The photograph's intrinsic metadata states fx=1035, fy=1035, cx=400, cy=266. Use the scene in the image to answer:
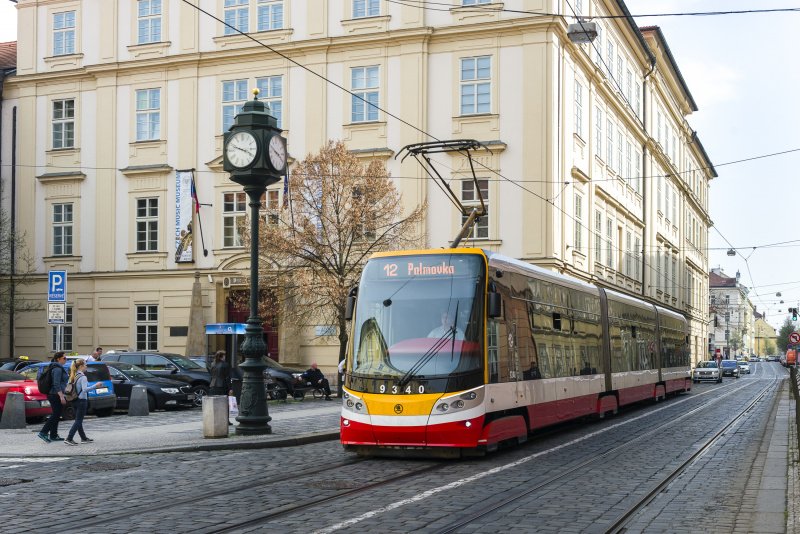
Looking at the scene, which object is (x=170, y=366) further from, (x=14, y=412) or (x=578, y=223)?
(x=578, y=223)

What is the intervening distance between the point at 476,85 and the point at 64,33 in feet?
64.2

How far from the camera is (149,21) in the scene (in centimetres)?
4531

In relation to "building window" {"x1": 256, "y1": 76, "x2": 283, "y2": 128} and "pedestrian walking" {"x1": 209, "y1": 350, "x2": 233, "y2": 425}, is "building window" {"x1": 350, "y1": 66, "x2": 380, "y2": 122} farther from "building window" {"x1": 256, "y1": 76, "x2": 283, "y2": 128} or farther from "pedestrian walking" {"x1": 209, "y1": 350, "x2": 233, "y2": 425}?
"pedestrian walking" {"x1": 209, "y1": 350, "x2": 233, "y2": 425}

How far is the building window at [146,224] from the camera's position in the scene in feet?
147

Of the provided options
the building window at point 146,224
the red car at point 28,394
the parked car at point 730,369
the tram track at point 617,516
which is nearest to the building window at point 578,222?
the building window at point 146,224

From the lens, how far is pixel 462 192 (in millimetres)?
40250

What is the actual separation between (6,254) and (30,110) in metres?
6.94

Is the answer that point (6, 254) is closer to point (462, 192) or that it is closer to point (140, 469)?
point (462, 192)

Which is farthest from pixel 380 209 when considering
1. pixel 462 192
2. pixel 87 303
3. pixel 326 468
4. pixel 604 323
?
pixel 326 468

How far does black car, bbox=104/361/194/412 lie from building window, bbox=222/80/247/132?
56.1 feet

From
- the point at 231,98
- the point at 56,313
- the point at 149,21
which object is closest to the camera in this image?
the point at 56,313

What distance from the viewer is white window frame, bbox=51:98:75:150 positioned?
152ft

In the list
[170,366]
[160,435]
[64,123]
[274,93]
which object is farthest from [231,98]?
[160,435]

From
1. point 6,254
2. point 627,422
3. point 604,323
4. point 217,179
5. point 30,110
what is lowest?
point 627,422
